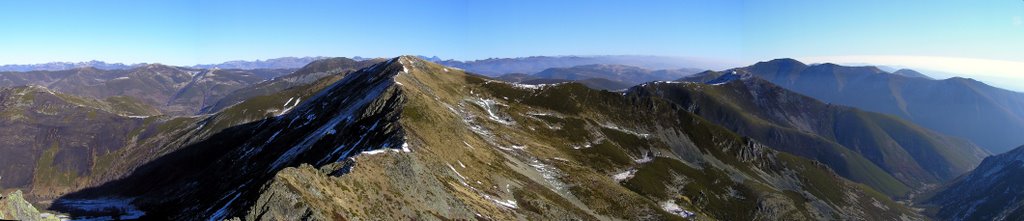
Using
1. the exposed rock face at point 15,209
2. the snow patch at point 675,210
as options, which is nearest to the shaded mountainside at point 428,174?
the snow patch at point 675,210

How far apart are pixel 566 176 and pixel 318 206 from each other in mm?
84133

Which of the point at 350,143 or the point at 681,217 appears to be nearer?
the point at 350,143

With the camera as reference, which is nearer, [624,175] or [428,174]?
[428,174]

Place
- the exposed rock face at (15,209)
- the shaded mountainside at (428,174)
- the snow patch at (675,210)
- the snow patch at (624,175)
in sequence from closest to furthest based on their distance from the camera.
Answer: the exposed rock face at (15,209) < the shaded mountainside at (428,174) < the snow patch at (675,210) < the snow patch at (624,175)

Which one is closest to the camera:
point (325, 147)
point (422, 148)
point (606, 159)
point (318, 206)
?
point (318, 206)

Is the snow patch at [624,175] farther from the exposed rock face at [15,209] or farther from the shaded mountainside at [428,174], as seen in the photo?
the exposed rock face at [15,209]

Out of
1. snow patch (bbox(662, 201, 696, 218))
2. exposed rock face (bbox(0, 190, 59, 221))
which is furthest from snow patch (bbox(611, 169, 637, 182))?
exposed rock face (bbox(0, 190, 59, 221))

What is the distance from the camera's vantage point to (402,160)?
91.1m

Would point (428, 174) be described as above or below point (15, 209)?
below

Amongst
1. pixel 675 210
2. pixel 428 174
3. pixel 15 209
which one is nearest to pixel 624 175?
pixel 675 210

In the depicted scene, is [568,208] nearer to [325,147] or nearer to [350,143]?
[350,143]

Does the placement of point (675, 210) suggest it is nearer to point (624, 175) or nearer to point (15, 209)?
point (624, 175)

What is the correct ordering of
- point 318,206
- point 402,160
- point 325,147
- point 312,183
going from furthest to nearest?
1. point 325,147
2. point 402,160
3. point 312,183
4. point 318,206

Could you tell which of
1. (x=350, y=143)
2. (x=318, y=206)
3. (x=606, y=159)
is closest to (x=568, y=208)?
(x=350, y=143)
